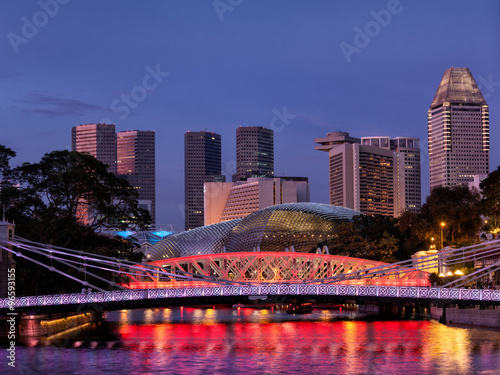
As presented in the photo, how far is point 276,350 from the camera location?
62812 millimetres

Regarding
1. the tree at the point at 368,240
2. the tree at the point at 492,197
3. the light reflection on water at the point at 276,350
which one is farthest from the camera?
the tree at the point at 368,240

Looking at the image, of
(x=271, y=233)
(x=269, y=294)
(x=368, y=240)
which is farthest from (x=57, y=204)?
(x=271, y=233)

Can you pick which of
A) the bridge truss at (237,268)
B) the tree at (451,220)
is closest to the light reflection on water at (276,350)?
the bridge truss at (237,268)

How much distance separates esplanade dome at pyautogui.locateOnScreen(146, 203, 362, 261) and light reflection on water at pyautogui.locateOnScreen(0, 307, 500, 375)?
227ft

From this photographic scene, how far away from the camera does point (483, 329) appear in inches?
2874

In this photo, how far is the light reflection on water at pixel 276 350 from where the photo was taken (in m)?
53.7

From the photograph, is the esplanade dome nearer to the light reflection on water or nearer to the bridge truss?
the bridge truss

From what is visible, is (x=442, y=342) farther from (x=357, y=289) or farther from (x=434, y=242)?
(x=434, y=242)

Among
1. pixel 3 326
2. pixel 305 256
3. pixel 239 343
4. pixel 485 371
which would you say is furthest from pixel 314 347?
pixel 305 256

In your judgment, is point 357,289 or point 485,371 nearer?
point 485,371

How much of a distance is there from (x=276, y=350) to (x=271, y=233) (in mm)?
95643

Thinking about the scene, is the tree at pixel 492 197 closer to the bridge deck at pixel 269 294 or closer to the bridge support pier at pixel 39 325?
the bridge deck at pixel 269 294

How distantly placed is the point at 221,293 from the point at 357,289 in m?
11.3

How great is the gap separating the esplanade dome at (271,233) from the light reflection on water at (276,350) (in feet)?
227
